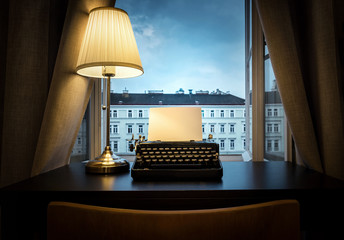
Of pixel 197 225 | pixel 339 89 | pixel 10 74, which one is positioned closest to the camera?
pixel 197 225

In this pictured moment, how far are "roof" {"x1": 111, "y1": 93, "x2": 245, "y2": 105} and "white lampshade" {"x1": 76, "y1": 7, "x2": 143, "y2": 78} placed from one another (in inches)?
31.8

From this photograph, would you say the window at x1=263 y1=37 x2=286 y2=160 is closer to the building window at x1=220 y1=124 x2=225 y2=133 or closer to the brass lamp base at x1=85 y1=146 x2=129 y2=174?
the building window at x1=220 y1=124 x2=225 y2=133

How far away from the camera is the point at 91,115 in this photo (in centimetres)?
163

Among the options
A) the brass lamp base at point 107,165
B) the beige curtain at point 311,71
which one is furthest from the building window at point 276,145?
the brass lamp base at point 107,165

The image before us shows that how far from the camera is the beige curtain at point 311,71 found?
3.05ft

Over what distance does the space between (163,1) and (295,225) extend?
1794 millimetres

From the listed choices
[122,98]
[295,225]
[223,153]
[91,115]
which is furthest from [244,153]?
[295,225]

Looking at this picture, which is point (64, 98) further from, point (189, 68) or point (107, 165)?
point (189, 68)

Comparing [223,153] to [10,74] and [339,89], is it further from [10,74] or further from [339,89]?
[10,74]

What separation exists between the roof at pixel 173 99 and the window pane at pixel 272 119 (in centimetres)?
35

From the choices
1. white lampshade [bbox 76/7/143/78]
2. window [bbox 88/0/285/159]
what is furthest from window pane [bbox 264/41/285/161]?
white lampshade [bbox 76/7/143/78]

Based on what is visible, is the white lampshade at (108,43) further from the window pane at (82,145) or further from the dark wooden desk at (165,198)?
the window pane at (82,145)

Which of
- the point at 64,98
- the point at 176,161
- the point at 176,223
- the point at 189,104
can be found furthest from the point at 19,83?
the point at 189,104

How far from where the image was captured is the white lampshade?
93 centimetres
